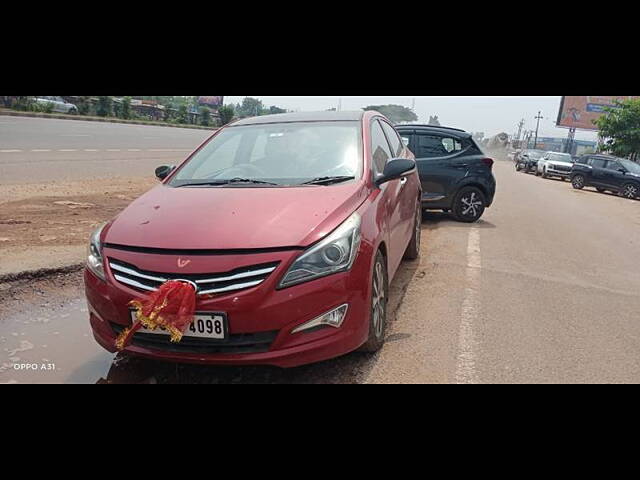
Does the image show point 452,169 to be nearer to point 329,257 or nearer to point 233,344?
point 329,257

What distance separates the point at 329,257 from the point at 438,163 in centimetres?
612

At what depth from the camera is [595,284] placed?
5219 millimetres

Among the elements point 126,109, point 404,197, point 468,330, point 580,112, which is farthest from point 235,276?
point 580,112

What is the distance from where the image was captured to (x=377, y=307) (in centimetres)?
329

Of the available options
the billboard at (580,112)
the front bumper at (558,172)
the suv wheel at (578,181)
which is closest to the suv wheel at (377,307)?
the suv wheel at (578,181)

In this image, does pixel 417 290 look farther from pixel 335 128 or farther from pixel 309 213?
pixel 309 213

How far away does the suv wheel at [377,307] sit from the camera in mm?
3184

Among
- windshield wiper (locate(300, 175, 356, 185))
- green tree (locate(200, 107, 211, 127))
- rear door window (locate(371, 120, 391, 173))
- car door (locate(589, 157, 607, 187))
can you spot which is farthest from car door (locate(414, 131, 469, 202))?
green tree (locate(200, 107, 211, 127))

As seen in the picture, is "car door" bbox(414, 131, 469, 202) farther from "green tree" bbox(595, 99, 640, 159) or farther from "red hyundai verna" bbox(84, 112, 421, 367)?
"green tree" bbox(595, 99, 640, 159)

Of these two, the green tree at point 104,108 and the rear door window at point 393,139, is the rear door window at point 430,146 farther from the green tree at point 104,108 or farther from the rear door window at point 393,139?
the green tree at point 104,108

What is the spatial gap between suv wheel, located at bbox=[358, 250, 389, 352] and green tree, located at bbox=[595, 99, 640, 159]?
1146 inches

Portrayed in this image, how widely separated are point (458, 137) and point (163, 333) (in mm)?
6936

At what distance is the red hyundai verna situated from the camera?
2.62 m

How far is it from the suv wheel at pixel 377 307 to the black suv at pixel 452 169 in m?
5.29
